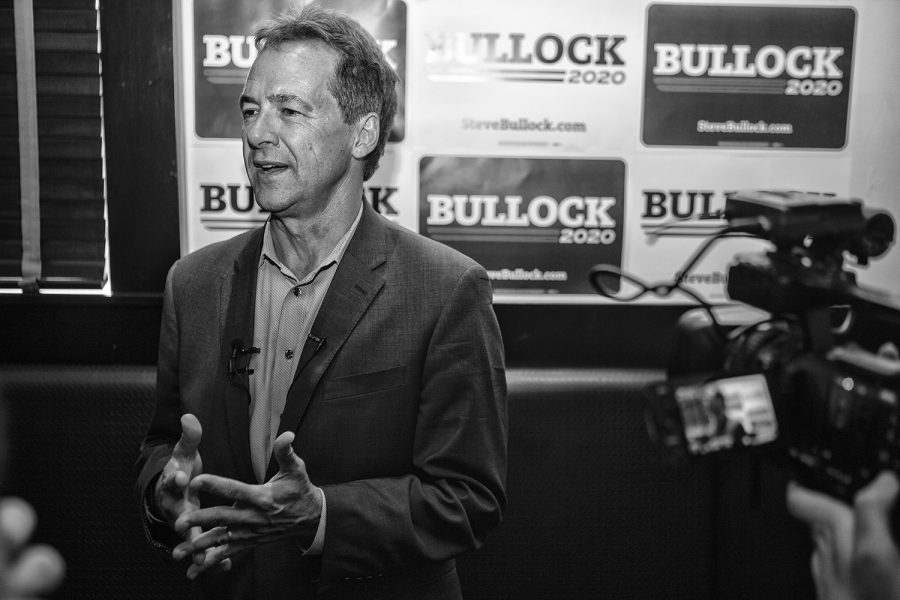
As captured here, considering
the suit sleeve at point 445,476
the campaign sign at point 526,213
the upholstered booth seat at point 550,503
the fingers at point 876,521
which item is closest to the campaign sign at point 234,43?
the campaign sign at point 526,213

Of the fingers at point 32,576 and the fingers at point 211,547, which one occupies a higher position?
the fingers at point 32,576

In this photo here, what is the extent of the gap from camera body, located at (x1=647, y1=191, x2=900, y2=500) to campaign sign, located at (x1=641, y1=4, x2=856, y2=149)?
1.43 meters

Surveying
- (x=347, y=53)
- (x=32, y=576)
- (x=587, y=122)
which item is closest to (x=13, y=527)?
(x=32, y=576)

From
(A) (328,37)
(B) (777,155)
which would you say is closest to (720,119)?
(B) (777,155)

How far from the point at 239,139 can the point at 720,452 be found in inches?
71.5

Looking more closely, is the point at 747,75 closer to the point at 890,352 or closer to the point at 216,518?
the point at 890,352

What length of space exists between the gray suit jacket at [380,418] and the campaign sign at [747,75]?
1.03 metres

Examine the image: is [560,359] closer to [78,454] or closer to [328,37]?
[328,37]

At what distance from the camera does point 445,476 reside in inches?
63.9

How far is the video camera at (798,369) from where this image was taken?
36.4 inches

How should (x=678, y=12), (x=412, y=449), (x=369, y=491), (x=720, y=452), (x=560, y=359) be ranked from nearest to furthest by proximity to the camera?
1. (x=720, y=452)
2. (x=369, y=491)
3. (x=412, y=449)
4. (x=678, y=12)
5. (x=560, y=359)

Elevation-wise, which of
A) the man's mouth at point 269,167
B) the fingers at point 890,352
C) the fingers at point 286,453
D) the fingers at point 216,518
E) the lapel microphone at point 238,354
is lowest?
the fingers at point 216,518

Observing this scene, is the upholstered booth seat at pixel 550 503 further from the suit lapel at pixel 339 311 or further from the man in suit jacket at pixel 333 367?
the suit lapel at pixel 339 311

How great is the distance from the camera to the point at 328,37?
1.75 meters
